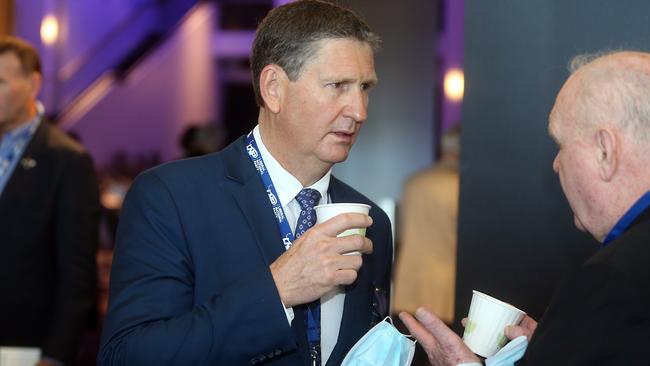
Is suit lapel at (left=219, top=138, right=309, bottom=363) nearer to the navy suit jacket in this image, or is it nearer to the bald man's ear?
the navy suit jacket

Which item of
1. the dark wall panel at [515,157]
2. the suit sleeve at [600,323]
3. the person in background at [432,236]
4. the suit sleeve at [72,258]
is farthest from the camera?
the person in background at [432,236]

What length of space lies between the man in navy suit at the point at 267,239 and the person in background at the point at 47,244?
150 cm

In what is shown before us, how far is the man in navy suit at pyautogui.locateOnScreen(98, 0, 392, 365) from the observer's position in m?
2.07

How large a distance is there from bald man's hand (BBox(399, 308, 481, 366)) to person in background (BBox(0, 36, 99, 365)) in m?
1.93

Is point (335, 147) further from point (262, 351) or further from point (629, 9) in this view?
point (629, 9)

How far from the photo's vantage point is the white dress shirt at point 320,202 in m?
2.34

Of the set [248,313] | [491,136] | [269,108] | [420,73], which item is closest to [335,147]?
[269,108]

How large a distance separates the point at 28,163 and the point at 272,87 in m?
1.74

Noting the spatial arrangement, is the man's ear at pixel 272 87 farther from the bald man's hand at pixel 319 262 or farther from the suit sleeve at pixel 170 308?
the bald man's hand at pixel 319 262

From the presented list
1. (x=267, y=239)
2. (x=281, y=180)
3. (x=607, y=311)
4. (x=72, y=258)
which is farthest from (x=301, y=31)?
(x=72, y=258)

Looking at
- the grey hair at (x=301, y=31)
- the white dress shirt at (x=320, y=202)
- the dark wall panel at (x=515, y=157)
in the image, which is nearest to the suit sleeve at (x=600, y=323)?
the white dress shirt at (x=320, y=202)

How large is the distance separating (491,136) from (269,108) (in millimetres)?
845

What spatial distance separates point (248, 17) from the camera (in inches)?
596

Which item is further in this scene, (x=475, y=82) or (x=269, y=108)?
(x=475, y=82)
